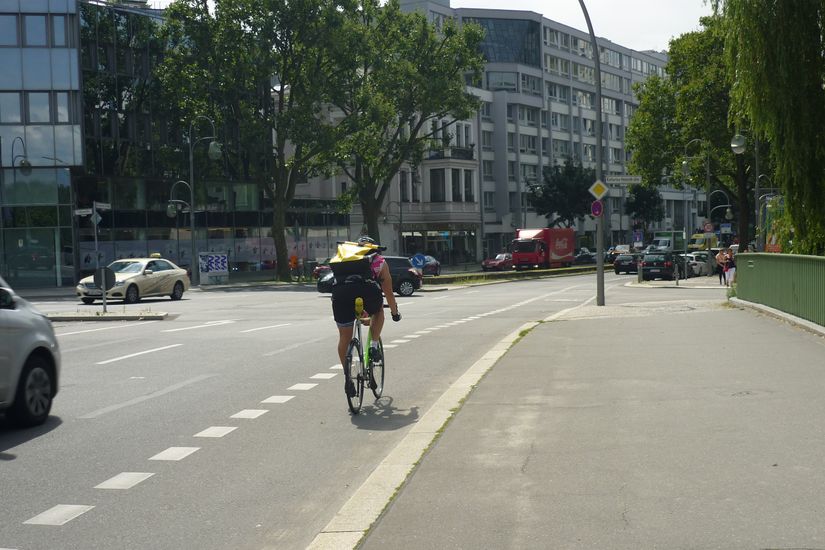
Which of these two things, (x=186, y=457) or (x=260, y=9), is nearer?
(x=186, y=457)

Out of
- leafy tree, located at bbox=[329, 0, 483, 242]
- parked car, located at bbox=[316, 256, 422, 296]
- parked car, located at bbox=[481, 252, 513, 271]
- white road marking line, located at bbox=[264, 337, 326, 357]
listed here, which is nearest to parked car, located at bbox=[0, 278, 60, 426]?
white road marking line, located at bbox=[264, 337, 326, 357]

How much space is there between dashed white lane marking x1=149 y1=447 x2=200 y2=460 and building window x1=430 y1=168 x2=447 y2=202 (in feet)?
260

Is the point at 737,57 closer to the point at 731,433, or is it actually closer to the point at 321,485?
the point at 731,433

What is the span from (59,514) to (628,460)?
3507 millimetres

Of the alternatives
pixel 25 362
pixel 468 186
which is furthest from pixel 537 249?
pixel 25 362

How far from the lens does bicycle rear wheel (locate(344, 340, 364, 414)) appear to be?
32.4 feet

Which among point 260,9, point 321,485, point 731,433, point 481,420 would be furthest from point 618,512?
point 260,9

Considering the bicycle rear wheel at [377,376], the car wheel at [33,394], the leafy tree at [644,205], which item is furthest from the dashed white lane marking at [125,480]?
the leafy tree at [644,205]

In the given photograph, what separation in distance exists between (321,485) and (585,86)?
363ft

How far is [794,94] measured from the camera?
2033cm

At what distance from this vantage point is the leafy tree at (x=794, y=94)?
20250mm

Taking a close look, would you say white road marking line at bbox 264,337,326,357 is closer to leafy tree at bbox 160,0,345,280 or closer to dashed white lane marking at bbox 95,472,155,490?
dashed white lane marking at bbox 95,472,155,490

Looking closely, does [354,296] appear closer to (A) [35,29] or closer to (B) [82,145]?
(B) [82,145]

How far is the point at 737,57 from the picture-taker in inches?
840
